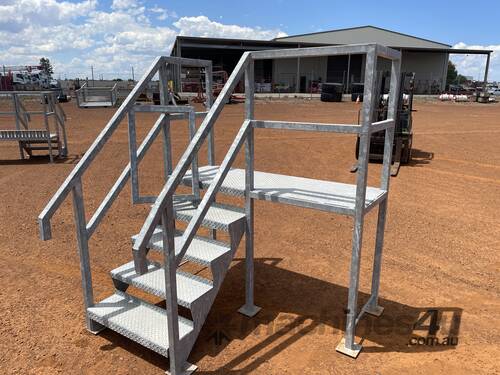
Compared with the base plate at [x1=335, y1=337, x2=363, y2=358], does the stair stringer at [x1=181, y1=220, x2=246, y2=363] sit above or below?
above

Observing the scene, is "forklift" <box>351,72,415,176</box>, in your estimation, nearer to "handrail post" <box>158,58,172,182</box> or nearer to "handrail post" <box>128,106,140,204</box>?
"handrail post" <box>158,58,172,182</box>

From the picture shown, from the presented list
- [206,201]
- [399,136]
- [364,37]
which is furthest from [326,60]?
[206,201]

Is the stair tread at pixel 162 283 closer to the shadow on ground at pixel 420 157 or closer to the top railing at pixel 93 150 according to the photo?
the top railing at pixel 93 150

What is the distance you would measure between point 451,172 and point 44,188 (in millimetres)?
8687

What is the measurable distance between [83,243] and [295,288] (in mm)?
2088

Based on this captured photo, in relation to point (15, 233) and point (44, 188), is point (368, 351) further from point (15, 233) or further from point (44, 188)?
point (44, 188)

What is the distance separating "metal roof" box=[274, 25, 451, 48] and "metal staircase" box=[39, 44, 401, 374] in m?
40.9

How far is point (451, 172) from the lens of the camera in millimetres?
9000

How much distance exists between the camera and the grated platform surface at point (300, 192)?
9.83 feet

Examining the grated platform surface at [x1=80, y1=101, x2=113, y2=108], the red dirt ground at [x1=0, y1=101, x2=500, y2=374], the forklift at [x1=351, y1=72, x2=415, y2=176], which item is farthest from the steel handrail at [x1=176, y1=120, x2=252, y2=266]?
the grated platform surface at [x1=80, y1=101, x2=113, y2=108]

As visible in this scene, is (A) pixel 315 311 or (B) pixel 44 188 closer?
(A) pixel 315 311

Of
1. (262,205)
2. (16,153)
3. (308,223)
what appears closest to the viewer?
(308,223)

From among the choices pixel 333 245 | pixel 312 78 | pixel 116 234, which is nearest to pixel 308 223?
pixel 333 245

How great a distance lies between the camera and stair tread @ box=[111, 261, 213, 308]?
2.90 m
